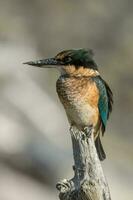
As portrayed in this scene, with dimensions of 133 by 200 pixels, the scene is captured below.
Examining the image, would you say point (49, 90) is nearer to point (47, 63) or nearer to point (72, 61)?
point (72, 61)

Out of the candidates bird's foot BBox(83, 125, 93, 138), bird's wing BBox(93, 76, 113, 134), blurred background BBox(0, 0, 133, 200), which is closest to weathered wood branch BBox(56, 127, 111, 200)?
bird's foot BBox(83, 125, 93, 138)

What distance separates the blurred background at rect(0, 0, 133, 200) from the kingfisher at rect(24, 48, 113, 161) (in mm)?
3483

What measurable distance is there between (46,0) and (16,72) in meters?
3.25

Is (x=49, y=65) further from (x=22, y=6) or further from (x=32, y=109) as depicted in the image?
(x=22, y=6)

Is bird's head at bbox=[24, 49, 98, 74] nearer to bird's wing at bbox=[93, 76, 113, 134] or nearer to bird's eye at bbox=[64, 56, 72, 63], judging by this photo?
bird's eye at bbox=[64, 56, 72, 63]

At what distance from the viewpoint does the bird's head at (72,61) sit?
212 inches

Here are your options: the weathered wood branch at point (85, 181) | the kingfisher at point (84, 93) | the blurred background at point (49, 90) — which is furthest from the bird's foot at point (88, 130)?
the blurred background at point (49, 90)

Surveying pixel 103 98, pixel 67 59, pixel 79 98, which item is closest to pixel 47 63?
pixel 67 59

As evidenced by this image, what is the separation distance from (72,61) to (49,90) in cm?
624

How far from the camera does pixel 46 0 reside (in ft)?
48.2

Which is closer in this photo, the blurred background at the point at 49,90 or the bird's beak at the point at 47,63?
the bird's beak at the point at 47,63

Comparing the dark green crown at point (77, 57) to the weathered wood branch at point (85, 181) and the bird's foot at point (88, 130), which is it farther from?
the weathered wood branch at point (85, 181)

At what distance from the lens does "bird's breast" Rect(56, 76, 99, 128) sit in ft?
18.4

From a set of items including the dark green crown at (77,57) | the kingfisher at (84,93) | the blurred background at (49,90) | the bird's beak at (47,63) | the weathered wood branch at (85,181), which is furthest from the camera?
the blurred background at (49,90)
